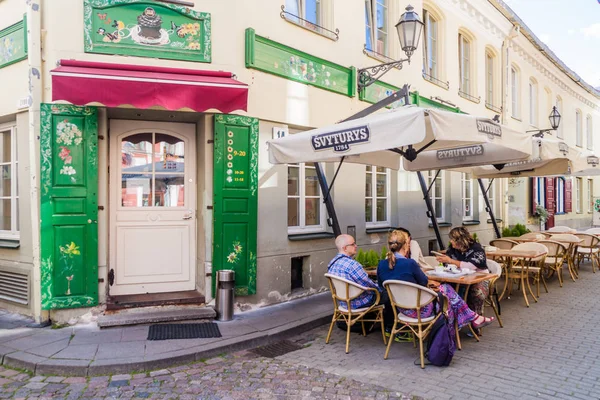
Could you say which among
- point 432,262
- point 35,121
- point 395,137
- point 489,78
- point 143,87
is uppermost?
point 489,78

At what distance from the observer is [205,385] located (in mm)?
4199

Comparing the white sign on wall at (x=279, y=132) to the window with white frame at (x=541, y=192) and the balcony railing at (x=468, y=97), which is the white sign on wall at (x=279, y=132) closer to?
the balcony railing at (x=468, y=97)

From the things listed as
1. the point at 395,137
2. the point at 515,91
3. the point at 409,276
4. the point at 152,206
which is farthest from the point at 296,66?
the point at 515,91

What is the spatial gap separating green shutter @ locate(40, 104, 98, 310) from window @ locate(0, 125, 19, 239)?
1.16 metres

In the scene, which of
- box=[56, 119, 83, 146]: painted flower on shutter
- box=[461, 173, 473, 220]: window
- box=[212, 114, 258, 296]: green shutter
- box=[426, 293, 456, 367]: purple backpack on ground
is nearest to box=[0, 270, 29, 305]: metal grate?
box=[56, 119, 83, 146]: painted flower on shutter

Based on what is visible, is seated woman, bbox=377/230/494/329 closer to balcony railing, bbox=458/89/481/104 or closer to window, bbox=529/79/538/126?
balcony railing, bbox=458/89/481/104

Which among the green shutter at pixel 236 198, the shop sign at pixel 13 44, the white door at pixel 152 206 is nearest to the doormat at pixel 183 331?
the green shutter at pixel 236 198

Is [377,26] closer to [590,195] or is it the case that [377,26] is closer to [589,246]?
[589,246]

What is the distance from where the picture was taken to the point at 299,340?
561 cm

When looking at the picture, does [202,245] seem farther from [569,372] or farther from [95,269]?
[569,372]

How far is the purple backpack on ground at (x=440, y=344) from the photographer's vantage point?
4.55 meters

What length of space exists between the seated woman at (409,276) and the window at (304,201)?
2.64 m

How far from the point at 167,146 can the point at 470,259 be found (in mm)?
4400

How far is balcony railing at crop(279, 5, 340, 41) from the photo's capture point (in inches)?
284
